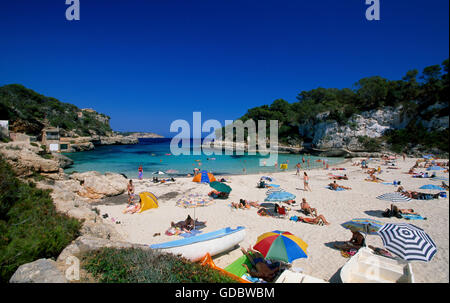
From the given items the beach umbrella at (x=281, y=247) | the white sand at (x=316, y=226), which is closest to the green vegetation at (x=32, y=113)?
the white sand at (x=316, y=226)

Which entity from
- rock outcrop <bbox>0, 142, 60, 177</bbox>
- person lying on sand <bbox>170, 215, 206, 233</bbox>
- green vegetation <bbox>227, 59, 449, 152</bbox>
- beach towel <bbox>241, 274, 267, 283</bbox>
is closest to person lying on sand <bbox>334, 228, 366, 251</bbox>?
beach towel <bbox>241, 274, 267, 283</bbox>

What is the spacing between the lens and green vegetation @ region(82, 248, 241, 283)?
2.92 meters

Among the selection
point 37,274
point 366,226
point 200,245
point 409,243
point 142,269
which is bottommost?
point 200,245

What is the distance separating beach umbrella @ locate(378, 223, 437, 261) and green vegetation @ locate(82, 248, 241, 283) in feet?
12.5

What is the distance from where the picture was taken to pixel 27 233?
3.79m

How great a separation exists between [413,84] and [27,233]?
54.6 meters

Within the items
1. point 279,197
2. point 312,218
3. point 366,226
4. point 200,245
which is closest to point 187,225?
point 200,245

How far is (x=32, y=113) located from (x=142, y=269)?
6443cm

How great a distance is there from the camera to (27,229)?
3961mm

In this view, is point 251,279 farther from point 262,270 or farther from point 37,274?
point 37,274

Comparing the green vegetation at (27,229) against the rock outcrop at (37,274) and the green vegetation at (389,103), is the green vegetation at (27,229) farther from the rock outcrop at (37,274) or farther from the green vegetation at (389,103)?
the green vegetation at (389,103)

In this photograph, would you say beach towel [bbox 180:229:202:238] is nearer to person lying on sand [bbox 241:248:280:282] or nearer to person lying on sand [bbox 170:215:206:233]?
person lying on sand [bbox 170:215:206:233]
